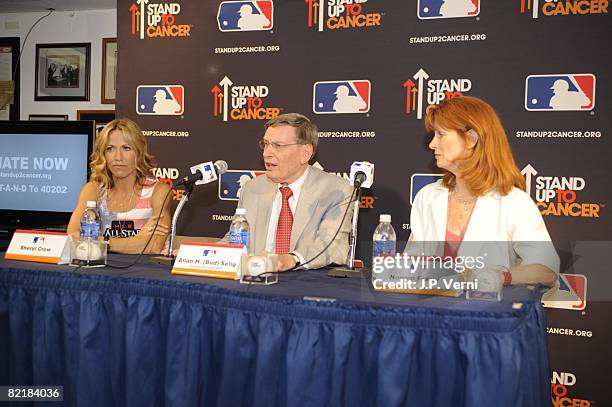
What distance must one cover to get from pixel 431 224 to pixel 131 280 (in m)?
1.11

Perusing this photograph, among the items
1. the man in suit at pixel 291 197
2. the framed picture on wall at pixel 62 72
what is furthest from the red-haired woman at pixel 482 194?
the framed picture on wall at pixel 62 72

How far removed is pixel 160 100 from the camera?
3795 mm

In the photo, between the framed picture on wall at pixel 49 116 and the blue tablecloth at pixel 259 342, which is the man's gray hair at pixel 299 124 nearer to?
the blue tablecloth at pixel 259 342

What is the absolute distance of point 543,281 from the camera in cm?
195

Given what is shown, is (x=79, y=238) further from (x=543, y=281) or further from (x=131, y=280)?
(x=543, y=281)

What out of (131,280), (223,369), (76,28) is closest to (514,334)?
(223,369)

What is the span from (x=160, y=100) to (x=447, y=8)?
69.3 inches

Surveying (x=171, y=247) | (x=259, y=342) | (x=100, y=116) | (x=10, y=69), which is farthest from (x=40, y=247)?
(x=10, y=69)

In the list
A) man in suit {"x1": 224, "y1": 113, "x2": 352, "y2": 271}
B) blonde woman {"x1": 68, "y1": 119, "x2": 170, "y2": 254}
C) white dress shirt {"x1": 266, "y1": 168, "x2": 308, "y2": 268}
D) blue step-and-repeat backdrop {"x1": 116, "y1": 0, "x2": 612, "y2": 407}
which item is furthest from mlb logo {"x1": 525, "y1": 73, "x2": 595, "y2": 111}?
blonde woman {"x1": 68, "y1": 119, "x2": 170, "y2": 254}

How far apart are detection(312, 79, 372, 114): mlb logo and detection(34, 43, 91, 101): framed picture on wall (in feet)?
8.61

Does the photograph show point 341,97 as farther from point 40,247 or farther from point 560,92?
point 40,247

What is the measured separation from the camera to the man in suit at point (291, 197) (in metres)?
2.59

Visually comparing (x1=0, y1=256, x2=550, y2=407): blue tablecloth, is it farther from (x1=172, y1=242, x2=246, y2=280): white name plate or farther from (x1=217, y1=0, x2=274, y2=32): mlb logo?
(x1=217, y1=0, x2=274, y2=32): mlb logo

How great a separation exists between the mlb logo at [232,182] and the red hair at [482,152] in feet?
5.05
